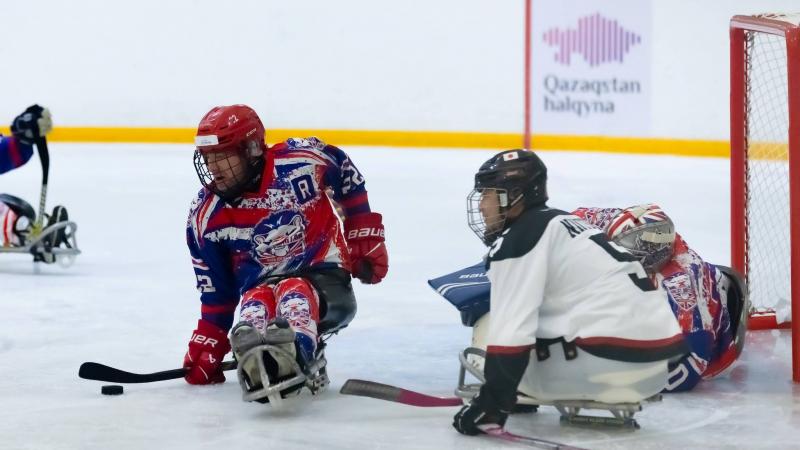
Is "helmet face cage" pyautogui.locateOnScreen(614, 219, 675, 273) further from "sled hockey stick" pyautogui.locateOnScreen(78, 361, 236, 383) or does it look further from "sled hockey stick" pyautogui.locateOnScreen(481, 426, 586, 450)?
"sled hockey stick" pyautogui.locateOnScreen(78, 361, 236, 383)

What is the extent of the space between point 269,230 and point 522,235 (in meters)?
0.96

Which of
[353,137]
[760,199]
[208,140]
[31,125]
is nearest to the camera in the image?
[208,140]

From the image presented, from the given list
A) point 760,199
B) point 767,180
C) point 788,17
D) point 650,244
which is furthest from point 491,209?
point 767,180

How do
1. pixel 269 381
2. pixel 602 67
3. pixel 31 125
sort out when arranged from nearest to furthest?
pixel 269 381, pixel 31 125, pixel 602 67

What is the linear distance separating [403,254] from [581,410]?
10.5 ft

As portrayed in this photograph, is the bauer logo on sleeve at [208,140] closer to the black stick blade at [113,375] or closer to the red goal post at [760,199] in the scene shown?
the black stick blade at [113,375]

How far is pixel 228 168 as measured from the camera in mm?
3469

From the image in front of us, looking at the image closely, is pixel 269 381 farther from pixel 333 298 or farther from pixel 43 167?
pixel 43 167

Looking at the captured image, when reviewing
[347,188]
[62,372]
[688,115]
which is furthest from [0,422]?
[688,115]

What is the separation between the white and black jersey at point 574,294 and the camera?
2.80 metres

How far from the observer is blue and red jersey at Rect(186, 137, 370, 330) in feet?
11.7

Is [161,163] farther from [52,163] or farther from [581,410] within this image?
[581,410]

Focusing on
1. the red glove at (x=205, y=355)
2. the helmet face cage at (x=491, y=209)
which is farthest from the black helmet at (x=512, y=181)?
the red glove at (x=205, y=355)

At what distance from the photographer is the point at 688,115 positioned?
11.6 meters
